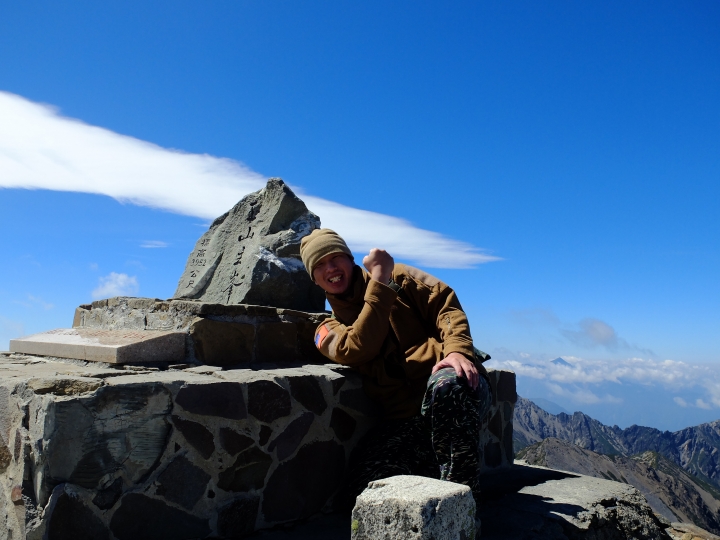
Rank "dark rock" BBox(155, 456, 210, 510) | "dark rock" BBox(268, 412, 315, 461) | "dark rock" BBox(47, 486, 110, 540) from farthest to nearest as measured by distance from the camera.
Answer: "dark rock" BBox(268, 412, 315, 461) < "dark rock" BBox(155, 456, 210, 510) < "dark rock" BBox(47, 486, 110, 540)

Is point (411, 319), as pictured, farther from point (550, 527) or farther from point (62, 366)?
point (62, 366)

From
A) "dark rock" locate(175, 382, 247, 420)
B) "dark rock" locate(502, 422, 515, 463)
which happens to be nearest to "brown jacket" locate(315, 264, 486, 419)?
"dark rock" locate(175, 382, 247, 420)

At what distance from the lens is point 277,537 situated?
3406 mm

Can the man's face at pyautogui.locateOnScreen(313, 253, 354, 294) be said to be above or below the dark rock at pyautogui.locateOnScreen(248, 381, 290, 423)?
above

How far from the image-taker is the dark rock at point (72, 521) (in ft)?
9.27

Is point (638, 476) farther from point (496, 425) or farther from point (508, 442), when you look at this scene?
point (496, 425)

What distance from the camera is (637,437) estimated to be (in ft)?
294

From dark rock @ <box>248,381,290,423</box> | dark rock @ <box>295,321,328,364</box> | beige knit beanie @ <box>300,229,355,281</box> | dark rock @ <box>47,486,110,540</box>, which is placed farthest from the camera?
dark rock @ <box>295,321,328,364</box>

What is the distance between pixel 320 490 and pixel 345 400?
0.60 metres

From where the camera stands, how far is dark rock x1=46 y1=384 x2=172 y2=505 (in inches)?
112

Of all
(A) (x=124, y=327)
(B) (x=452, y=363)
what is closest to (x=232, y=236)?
(A) (x=124, y=327)

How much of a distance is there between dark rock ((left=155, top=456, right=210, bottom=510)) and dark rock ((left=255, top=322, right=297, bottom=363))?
1.17 meters

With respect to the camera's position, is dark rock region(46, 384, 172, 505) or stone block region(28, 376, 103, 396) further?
stone block region(28, 376, 103, 396)

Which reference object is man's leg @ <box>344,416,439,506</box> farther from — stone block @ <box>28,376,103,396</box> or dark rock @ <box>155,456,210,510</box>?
stone block @ <box>28,376,103,396</box>
